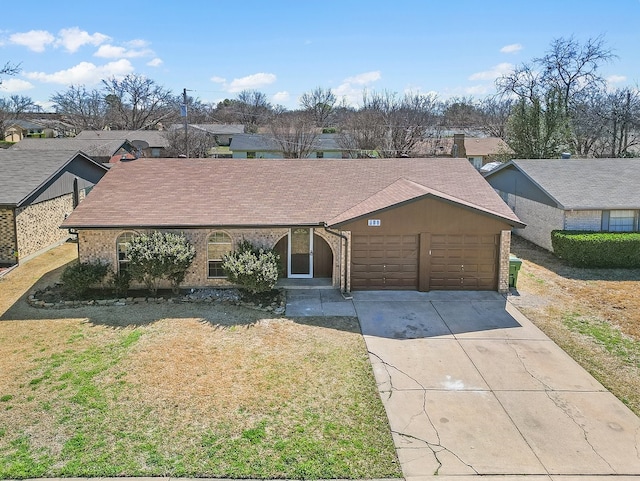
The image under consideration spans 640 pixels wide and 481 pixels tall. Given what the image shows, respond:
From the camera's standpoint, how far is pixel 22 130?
81125mm

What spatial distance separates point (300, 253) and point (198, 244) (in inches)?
133

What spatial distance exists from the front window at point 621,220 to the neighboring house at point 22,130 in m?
78.8

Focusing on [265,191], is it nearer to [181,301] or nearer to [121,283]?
[181,301]

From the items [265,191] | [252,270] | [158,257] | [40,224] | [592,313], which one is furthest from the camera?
[40,224]

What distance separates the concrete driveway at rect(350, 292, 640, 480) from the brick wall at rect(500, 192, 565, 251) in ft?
28.8

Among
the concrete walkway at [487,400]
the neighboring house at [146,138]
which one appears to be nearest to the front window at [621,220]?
the concrete walkway at [487,400]

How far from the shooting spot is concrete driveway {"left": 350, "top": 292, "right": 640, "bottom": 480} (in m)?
8.01

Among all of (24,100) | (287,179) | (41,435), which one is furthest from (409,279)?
(24,100)

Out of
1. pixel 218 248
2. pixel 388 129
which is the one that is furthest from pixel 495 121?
pixel 218 248

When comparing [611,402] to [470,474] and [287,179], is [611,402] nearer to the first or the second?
[470,474]

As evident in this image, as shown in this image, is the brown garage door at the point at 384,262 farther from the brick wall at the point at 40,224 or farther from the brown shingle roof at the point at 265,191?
the brick wall at the point at 40,224

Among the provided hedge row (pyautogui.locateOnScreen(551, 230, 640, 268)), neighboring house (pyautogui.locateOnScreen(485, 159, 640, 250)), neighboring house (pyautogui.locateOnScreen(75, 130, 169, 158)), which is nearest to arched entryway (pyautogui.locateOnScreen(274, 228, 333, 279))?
hedge row (pyautogui.locateOnScreen(551, 230, 640, 268))

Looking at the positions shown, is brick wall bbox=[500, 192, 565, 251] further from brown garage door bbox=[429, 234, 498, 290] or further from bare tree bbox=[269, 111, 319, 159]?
bare tree bbox=[269, 111, 319, 159]

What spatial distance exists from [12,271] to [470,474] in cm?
1723
